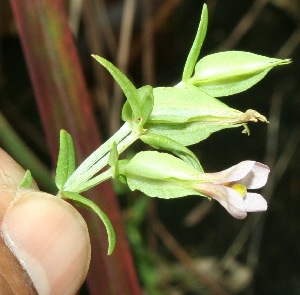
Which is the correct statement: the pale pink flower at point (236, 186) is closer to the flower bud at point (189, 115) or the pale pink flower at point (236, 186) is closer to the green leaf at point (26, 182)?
the flower bud at point (189, 115)

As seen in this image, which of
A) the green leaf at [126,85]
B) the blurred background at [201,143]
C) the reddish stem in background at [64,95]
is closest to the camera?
the green leaf at [126,85]

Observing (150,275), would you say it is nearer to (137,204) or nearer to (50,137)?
(137,204)

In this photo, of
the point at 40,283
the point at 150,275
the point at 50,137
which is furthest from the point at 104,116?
the point at 40,283

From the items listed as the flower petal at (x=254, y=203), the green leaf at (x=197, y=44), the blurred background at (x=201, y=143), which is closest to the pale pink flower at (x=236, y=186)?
the flower petal at (x=254, y=203)

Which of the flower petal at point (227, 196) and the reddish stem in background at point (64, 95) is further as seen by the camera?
the reddish stem in background at point (64, 95)

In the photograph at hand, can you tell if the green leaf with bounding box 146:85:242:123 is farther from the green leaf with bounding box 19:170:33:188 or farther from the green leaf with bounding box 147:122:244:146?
the green leaf with bounding box 19:170:33:188

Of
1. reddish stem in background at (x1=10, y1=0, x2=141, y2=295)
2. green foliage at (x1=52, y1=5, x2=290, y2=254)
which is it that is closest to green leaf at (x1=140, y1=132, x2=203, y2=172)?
green foliage at (x1=52, y1=5, x2=290, y2=254)
